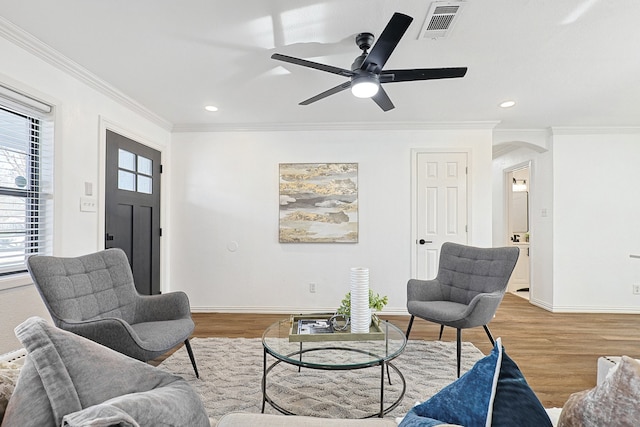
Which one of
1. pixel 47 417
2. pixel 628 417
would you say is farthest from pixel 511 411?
pixel 47 417

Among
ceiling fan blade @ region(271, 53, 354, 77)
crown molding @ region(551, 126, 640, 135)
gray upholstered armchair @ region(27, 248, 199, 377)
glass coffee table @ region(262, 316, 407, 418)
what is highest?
crown molding @ region(551, 126, 640, 135)

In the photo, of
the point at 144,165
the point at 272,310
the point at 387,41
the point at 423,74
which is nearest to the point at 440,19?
the point at 423,74

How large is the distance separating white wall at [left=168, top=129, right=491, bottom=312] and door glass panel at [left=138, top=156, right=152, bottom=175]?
0.41 m

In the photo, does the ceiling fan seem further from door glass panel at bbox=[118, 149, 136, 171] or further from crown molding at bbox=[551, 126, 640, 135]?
crown molding at bbox=[551, 126, 640, 135]

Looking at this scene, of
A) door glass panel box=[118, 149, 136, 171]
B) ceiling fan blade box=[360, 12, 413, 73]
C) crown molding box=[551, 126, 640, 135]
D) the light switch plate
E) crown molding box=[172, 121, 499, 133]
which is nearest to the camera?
ceiling fan blade box=[360, 12, 413, 73]

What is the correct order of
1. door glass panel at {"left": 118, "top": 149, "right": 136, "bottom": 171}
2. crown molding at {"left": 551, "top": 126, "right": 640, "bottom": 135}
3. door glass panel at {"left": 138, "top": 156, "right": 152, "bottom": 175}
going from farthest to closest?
crown molding at {"left": 551, "top": 126, "right": 640, "bottom": 135} < door glass panel at {"left": 138, "top": 156, "right": 152, "bottom": 175} < door glass panel at {"left": 118, "top": 149, "right": 136, "bottom": 171}

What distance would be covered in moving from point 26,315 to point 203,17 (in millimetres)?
2333

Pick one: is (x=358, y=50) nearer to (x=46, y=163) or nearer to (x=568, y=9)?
(x=568, y=9)

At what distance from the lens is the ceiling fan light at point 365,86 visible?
203 cm

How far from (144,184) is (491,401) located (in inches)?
151

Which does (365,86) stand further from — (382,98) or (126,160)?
(126,160)

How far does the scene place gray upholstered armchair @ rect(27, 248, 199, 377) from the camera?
180 centimetres

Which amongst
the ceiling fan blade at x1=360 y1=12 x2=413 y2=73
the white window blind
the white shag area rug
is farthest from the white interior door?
the white window blind

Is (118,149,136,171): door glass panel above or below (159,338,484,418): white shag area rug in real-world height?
above
